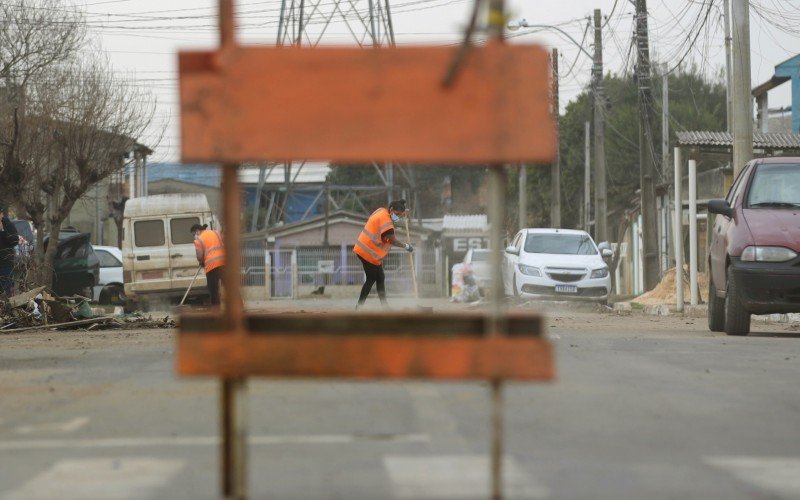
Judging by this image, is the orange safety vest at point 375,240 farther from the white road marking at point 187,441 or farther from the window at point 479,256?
the window at point 479,256

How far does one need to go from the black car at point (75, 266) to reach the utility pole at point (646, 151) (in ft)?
42.9

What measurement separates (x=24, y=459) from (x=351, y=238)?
5430 cm

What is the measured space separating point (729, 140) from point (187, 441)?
1950 cm

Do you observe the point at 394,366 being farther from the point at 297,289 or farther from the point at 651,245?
the point at 297,289

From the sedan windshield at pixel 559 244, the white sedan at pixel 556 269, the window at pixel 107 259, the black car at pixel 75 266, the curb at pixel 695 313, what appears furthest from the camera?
the window at pixel 107 259

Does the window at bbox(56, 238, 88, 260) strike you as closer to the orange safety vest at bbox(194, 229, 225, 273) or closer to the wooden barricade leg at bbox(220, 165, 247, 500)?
the orange safety vest at bbox(194, 229, 225, 273)

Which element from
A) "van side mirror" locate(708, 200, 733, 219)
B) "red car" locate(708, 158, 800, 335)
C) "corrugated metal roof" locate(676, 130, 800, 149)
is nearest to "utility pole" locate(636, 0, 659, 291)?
"corrugated metal roof" locate(676, 130, 800, 149)

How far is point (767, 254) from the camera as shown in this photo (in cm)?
1378

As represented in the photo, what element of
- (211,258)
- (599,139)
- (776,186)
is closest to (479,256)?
(599,139)

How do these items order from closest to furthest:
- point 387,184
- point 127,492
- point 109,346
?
point 127,492 → point 109,346 → point 387,184

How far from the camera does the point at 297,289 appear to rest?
5319 centimetres

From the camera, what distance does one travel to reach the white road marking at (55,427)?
6.65 m

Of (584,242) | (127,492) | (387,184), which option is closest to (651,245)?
(584,242)

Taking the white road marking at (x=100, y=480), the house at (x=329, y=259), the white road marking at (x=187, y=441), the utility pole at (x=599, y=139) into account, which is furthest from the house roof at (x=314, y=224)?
the white road marking at (x=100, y=480)
